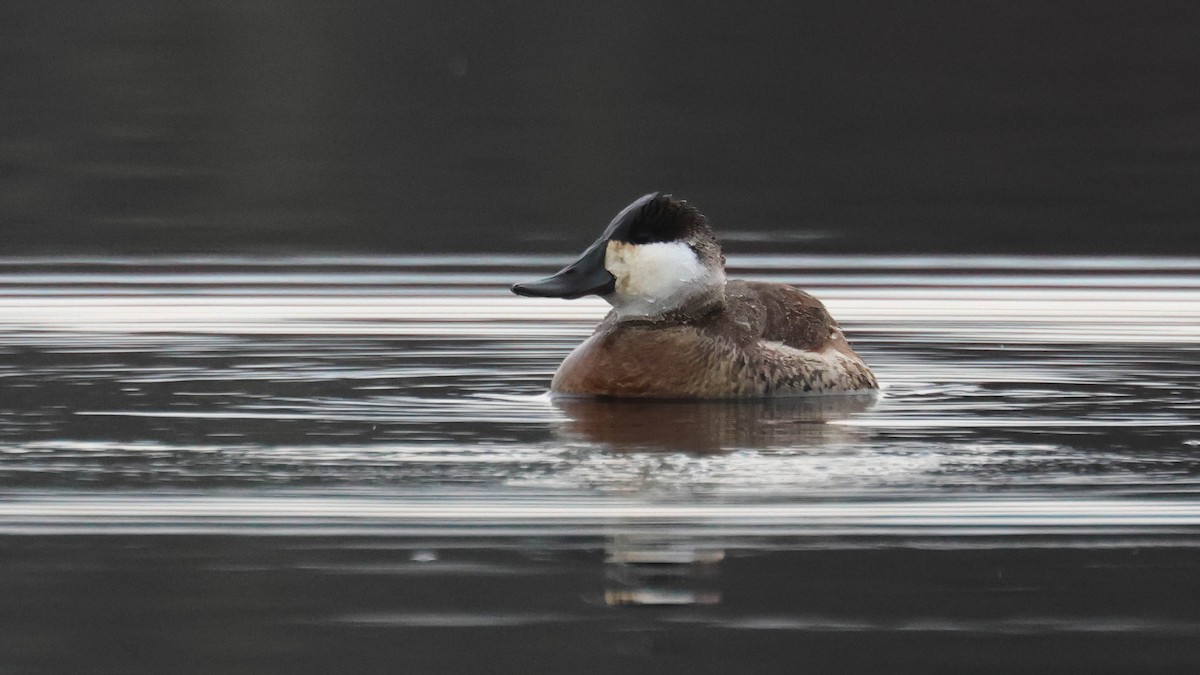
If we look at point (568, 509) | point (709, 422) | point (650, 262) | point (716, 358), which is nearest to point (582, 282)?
point (650, 262)

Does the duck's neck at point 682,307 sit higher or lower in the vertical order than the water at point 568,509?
higher

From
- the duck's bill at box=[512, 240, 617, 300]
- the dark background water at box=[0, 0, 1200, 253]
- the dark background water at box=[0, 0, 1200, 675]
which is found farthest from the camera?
the dark background water at box=[0, 0, 1200, 253]

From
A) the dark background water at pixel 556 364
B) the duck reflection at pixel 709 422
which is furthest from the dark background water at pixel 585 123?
the duck reflection at pixel 709 422

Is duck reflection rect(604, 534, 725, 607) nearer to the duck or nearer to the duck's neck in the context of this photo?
the duck

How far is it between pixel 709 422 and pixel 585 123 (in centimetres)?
1425

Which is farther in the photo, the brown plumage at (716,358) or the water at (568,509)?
the brown plumage at (716,358)

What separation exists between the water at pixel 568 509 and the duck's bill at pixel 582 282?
0.45 meters

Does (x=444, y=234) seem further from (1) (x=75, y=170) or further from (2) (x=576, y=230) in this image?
(1) (x=75, y=170)

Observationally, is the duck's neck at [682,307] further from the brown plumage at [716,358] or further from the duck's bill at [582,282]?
the duck's bill at [582,282]

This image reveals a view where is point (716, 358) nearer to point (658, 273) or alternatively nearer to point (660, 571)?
point (658, 273)

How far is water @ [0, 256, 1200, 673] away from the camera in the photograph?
19.5 feet

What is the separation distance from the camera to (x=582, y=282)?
33.6 feet

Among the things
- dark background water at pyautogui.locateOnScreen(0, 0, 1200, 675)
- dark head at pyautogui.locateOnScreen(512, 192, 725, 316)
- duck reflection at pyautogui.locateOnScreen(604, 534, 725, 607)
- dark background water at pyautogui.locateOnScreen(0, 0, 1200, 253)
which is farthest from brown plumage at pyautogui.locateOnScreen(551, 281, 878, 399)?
dark background water at pyautogui.locateOnScreen(0, 0, 1200, 253)

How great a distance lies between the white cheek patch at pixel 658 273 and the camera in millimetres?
10281
